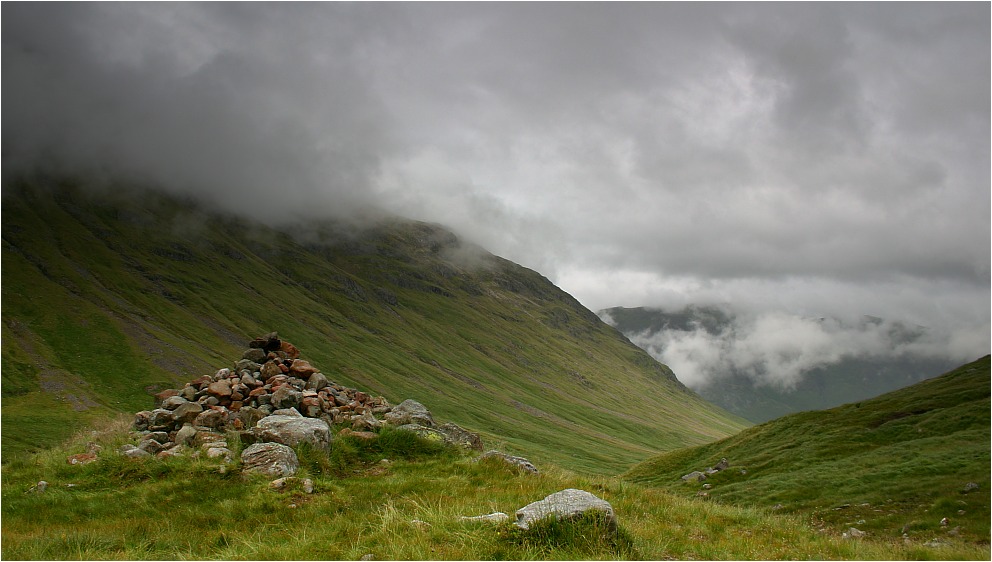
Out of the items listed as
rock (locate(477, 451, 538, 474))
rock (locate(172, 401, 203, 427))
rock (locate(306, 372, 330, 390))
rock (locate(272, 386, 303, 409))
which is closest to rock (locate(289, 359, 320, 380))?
rock (locate(306, 372, 330, 390))

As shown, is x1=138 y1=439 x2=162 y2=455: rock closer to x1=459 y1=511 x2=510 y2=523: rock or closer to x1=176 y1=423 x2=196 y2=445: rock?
x1=176 y1=423 x2=196 y2=445: rock

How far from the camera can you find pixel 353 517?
12.0m

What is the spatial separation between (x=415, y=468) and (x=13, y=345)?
210m

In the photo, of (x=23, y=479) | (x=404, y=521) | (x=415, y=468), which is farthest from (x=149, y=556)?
(x=23, y=479)

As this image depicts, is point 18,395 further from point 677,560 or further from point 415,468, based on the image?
point 677,560

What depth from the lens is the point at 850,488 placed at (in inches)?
1815

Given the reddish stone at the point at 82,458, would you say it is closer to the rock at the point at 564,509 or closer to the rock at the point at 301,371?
the rock at the point at 301,371

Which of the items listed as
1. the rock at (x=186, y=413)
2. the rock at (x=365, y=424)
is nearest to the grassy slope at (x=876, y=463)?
the rock at (x=365, y=424)

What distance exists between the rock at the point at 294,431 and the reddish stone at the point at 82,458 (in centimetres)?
498

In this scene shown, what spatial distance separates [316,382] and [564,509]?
17237 millimetres

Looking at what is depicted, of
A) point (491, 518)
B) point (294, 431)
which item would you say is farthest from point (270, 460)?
point (491, 518)

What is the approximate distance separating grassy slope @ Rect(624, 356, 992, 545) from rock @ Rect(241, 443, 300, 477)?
36319 mm

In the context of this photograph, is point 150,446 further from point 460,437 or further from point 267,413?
point 460,437

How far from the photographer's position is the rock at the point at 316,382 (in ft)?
78.1
